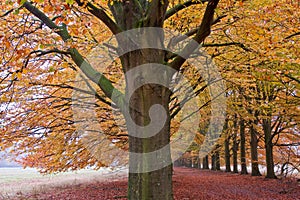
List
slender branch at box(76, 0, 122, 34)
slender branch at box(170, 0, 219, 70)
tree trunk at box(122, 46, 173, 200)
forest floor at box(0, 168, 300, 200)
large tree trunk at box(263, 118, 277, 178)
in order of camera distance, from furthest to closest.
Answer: large tree trunk at box(263, 118, 277, 178) < forest floor at box(0, 168, 300, 200) < slender branch at box(76, 0, 122, 34) < tree trunk at box(122, 46, 173, 200) < slender branch at box(170, 0, 219, 70)

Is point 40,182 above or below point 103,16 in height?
below

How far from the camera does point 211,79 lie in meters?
10.3

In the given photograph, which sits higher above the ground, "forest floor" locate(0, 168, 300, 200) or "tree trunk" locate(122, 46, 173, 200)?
"tree trunk" locate(122, 46, 173, 200)

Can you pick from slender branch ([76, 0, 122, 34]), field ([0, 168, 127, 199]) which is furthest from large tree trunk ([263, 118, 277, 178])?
slender branch ([76, 0, 122, 34])

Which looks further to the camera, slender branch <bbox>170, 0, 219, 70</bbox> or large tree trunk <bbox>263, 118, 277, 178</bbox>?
large tree trunk <bbox>263, 118, 277, 178</bbox>

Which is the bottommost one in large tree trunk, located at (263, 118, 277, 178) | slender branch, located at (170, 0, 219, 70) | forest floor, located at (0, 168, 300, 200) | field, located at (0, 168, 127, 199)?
field, located at (0, 168, 127, 199)

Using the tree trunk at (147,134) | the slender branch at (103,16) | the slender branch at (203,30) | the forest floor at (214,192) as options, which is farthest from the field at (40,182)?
the slender branch at (103,16)

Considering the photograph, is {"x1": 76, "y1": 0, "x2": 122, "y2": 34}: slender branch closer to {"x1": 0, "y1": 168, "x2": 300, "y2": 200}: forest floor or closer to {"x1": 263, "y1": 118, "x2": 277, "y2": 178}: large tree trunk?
{"x1": 0, "y1": 168, "x2": 300, "y2": 200}: forest floor

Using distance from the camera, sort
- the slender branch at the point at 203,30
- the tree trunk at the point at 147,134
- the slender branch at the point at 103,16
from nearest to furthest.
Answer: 1. the slender branch at the point at 203,30
2. the tree trunk at the point at 147,134
3. the slender branch at the point at 103,16

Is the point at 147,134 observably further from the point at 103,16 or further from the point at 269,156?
the point at 269,156

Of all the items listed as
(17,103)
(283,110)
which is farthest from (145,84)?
(283,110)

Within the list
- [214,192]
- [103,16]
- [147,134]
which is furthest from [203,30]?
[214,192]

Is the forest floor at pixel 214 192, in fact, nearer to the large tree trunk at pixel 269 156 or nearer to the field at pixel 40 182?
the field at pixel 40 182

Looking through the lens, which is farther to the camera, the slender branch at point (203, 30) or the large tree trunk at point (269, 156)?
the large tree trunk at point (269, 156)
